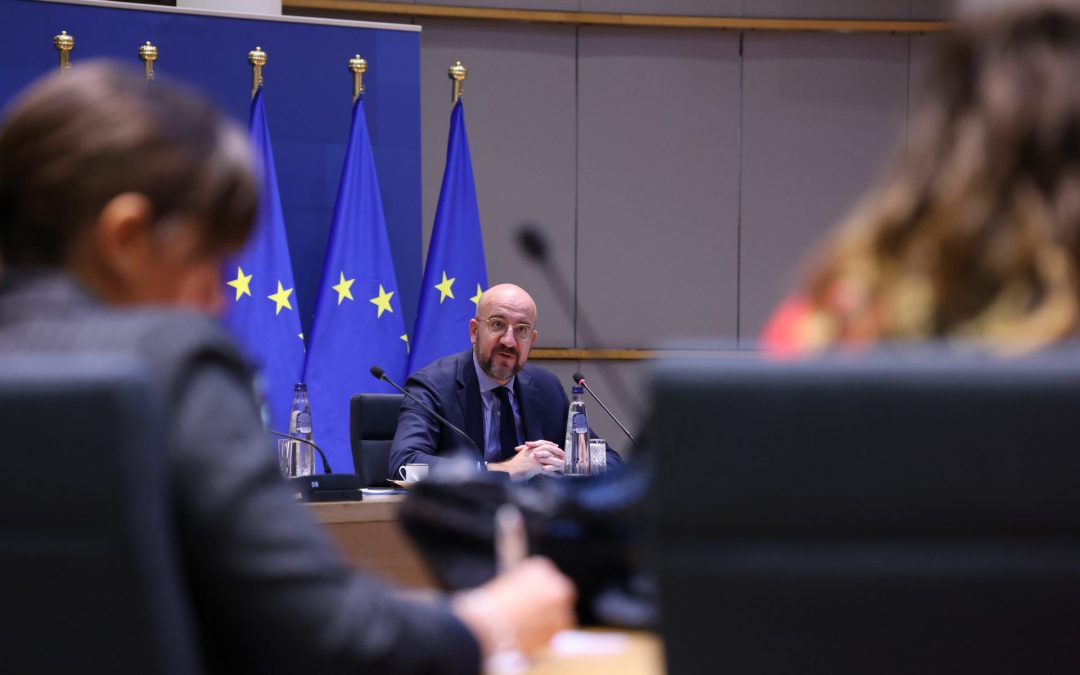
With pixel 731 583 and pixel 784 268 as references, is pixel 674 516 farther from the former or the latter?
pixel 784 268

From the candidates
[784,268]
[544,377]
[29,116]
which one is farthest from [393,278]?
[29,116]

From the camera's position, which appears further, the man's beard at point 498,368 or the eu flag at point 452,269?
the eu flag at point 452,269

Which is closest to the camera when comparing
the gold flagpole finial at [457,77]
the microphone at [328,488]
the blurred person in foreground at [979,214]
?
the blurred person in foreground at [979,214]

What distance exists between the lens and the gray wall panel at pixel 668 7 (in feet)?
23.5

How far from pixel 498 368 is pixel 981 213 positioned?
3.52 metres

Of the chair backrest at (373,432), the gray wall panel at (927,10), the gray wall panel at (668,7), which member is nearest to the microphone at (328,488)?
the chair backrest at (373,432)

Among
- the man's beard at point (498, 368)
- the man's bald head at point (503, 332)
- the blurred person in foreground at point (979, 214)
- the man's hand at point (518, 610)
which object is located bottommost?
the man's hand at point (518, 610)

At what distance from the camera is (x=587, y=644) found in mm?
1150

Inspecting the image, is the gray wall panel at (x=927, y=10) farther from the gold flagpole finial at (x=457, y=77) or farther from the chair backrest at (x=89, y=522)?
the chair backrest at (x=89, y=522)

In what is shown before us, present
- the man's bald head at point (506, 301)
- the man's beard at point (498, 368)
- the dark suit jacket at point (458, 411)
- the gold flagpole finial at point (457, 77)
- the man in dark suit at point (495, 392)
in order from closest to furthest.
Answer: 1. the dark suit jacket at point (458, 411)
2. the man in dark suit at point (495, 392)
3. the man's beard at point (498, 368)
4. the man's bald head at point (506, 301)
5. the gold flagpole finial at point (457, 77)

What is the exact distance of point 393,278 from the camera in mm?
5461

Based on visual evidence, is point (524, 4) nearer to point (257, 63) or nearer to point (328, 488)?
point (257, 63)

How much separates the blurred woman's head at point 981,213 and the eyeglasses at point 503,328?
3.48 m

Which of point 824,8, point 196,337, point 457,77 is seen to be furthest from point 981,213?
point 824,8
